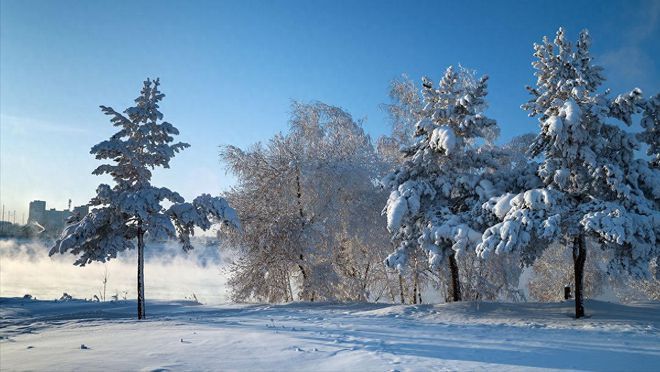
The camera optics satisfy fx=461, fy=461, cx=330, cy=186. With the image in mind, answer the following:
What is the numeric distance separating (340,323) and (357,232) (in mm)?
10408

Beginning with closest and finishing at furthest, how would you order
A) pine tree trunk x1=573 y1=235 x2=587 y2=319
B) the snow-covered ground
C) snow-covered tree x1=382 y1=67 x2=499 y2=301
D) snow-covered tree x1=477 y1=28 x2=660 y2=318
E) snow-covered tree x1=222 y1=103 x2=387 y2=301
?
the snow-covered ground, snow-covered tree x1=477 y1=28 x2=660 y2=318, pine tree trunk x1=573 y1=235 x2=587 y2=319, snow-covered tree x1=382 y1=67 x2=499 y2=301, snow-covered tree x1=222 y1=103 x2=387 y2=301

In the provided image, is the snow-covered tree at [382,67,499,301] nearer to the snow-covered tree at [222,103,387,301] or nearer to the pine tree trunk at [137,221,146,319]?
the snow-covered tree at [222,103,387,301]

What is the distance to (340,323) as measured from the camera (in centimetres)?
1330

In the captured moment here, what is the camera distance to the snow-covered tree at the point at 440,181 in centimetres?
1628

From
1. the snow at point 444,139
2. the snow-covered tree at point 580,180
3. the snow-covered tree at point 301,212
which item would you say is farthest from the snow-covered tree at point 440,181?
the snow-covered tree at point 301,212

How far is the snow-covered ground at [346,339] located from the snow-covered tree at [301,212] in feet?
19.7

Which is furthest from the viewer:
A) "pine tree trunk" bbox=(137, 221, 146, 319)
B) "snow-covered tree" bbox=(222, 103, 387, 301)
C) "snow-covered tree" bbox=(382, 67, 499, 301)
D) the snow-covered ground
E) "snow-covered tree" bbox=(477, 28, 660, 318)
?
"snow-covered tree" bbox=(222, 103, 387, 301)

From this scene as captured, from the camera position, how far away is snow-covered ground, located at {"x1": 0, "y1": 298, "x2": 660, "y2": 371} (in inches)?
309

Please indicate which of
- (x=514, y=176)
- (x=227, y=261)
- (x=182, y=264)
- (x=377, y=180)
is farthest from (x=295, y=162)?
(x=182, y=264)

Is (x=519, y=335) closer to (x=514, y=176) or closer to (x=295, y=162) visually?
(x=514, y=176)

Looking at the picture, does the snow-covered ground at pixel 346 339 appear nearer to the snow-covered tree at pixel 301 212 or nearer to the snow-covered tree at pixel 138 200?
the snow-covered tree at pixel 138 200

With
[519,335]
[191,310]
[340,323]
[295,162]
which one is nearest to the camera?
[519,335]

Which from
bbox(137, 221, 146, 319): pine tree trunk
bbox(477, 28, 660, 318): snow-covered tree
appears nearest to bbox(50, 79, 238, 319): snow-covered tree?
bbox(137, 221, 146, 319): pine tree trunk

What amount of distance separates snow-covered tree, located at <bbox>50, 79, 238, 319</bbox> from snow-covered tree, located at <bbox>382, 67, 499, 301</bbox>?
6.39 m
